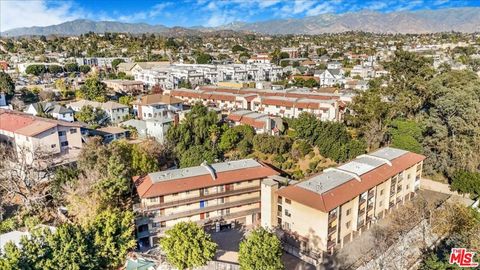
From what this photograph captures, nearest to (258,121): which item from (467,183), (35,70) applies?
(467,183)

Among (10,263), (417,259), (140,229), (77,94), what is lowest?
(417,259)

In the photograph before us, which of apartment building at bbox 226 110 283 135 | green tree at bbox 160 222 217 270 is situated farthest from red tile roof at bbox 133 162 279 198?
apartment building at bbox 226 110 283 135

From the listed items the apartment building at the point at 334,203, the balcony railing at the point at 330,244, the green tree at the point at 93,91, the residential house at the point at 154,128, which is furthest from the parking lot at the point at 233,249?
the green tree at the point at 93,91

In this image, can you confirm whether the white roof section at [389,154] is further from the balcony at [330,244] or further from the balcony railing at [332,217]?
the balcony at [330,244]

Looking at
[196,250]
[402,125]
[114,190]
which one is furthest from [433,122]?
[114,190]

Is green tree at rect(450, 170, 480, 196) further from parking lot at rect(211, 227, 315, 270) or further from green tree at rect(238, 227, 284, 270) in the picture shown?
green tree at rect(238, 227, 284, 270)

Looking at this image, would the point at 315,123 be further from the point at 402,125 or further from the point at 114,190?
the point at 114,190
